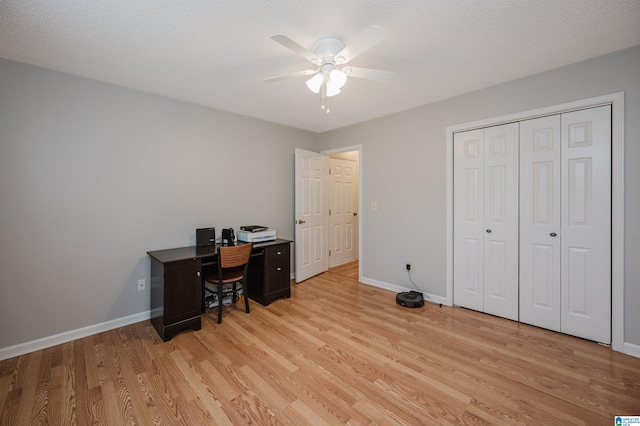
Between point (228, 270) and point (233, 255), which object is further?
point (228, 270)

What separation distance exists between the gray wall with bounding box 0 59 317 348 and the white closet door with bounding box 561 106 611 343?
3732mm

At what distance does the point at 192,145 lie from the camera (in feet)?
10.5

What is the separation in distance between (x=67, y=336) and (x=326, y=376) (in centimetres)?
244

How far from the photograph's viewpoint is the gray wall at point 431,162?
7.02 feet

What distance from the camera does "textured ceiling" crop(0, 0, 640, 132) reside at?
64.2 inches

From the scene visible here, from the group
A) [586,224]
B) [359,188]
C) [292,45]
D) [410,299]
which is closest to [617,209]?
[586,224]

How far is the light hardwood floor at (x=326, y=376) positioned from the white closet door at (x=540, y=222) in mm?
264

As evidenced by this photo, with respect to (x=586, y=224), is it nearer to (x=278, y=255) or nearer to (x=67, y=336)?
(x=278, y=255)

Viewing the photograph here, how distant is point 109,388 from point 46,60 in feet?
8.76

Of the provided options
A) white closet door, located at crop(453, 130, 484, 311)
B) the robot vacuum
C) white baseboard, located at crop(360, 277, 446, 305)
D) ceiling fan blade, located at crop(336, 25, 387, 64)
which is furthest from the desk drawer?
ceiling fan blade, located at crop(336, 25, 387, 64)

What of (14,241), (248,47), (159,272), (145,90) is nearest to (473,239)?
(248,47)

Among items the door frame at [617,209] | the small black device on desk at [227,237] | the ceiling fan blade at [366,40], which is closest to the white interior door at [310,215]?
the small black device on desk at [227,237]

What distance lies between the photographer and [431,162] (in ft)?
10.8

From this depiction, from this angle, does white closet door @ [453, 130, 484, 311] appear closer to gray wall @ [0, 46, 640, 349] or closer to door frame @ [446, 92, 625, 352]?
gray wall @ [0, 46, 640, 349]
